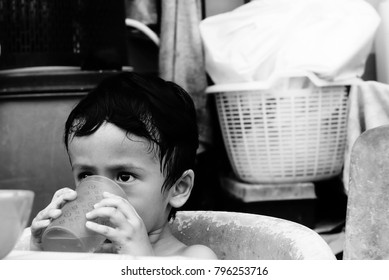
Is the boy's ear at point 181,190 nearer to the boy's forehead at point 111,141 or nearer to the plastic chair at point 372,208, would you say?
the boy's forehead at point 111,141

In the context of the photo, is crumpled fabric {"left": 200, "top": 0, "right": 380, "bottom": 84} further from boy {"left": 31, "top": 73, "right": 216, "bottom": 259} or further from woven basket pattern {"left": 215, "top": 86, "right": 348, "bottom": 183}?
boy {"left": 31, "top": 73, "right": 216, "bottom": 259}

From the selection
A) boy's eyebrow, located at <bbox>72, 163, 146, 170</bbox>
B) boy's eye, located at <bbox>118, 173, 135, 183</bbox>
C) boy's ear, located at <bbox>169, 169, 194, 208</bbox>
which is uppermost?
boy's eyebrow, located at <bbox>72, 163, 146, 170</bbox>

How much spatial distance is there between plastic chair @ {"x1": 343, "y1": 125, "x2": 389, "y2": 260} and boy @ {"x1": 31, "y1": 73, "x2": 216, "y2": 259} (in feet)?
1.02

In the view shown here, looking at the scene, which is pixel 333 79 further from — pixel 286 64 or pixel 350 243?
pixel 350 243

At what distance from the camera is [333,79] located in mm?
2068

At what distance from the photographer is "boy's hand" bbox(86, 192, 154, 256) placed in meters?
0.78

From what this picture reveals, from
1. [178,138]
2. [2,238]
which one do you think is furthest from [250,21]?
[2,238]

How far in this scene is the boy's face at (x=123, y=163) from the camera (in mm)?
1088

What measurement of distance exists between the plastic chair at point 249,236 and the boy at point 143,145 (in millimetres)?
80

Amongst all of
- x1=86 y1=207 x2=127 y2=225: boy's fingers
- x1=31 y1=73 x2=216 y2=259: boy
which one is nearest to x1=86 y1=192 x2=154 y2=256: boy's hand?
x1=86 y1=207 x2=127 y2=225: boy's fingers

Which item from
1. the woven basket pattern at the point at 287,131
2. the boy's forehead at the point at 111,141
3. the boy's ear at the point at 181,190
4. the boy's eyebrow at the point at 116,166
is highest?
the boy's forehead at the point at 111,141

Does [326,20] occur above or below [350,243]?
above

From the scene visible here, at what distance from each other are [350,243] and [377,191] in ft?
0.41

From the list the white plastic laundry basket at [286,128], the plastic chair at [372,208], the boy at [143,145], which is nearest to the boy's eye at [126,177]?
the boy at [143,145]
